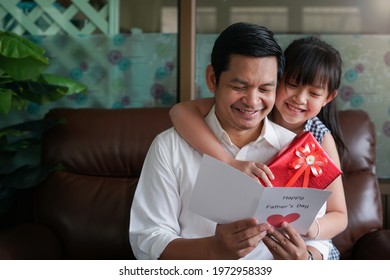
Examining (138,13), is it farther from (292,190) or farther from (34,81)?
(292,190)

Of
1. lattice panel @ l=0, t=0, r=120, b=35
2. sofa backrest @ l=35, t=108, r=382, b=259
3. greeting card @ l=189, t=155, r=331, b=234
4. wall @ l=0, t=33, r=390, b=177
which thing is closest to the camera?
greeting card @ l=189, t=155, r=331, b=234

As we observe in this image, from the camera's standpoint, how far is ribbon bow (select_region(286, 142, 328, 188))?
1029 millimetres

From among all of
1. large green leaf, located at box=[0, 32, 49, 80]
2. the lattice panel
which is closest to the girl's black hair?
large green leaf, located at box=[0, 32, 49, 80]

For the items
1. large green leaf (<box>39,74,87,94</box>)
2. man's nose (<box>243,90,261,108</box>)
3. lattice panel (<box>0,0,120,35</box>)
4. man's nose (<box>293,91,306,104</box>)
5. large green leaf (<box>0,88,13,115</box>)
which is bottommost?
large green leaf (<box>0,88,13,115</box>)

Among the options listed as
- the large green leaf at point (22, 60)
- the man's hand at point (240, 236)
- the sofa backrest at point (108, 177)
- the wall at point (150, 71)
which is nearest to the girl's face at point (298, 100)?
the man's hand at point (240, 236)

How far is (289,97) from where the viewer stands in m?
1.22

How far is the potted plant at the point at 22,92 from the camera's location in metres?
1.69

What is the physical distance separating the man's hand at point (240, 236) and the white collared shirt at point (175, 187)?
16 cm

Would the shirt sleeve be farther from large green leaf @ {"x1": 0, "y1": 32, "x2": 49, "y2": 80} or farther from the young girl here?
large green leaf @ {"x1": 0, "y1": 32, "x2": 49, "y2": 80}

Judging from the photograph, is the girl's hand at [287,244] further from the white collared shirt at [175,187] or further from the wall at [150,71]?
the wall at [150,71]

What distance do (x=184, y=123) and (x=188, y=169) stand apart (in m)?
0.11

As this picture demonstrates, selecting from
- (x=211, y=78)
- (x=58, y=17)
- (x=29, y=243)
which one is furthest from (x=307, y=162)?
(x=58, y=17)

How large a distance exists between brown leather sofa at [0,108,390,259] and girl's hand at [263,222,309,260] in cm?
72

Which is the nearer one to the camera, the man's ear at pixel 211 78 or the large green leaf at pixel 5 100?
the man's ear at pixel 211 78
